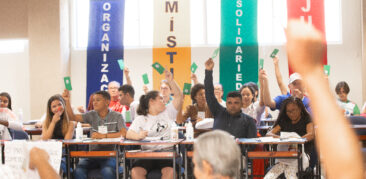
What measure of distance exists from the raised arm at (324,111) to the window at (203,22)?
29.2 ft

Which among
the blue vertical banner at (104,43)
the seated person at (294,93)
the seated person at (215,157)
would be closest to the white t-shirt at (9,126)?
the blue vertical banner at (104,43)

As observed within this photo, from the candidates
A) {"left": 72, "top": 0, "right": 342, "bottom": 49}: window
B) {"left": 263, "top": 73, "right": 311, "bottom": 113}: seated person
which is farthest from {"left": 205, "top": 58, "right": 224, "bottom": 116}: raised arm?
{"left": 72, "top": 0, "right": 342, "bottom": 49}: window

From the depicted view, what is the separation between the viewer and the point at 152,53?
32.0 feet

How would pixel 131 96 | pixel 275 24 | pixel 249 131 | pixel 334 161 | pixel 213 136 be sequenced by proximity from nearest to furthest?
pixel 334 161 < pixel 213 136 < pixel 249 131 < pixel 131 96 < pixel 275 24

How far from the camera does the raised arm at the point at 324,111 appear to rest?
0.74 meters

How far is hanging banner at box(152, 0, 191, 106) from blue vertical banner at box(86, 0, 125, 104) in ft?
2.57

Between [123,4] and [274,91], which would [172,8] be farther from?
[274,91]

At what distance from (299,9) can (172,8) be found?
263 cm

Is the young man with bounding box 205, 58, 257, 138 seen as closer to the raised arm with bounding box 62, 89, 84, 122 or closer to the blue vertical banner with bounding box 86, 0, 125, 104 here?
the raised arm with bounding box 62, 89, 84, 122

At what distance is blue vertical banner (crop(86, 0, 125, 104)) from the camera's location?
30.4 feet

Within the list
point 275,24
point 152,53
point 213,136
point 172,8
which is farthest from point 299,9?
point 213,136

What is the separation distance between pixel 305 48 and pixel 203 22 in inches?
358

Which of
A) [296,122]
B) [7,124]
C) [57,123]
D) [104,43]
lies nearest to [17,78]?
[104,43]

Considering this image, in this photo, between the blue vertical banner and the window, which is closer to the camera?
the blue vertical banner
